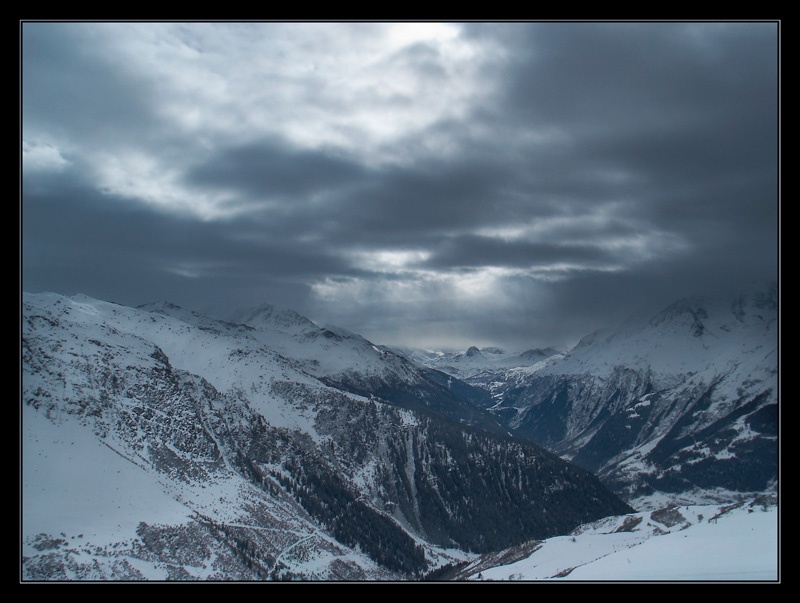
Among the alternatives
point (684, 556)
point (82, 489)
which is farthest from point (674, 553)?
point (82, 489)

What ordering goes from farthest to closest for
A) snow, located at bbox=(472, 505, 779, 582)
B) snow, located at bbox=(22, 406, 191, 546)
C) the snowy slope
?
snow, located at bbox=(22, 406, 191, 546) → the snowy slope → snow, located at bbox=(472, 505, 779, 582)

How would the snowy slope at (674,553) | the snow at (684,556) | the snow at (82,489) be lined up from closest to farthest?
the snow at (684,556) < the snowy slope at (674,553) < the snow at (82,489)

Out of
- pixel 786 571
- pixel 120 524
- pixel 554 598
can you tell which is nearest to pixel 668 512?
pixel 786 571

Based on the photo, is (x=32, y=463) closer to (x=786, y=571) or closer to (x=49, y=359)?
(x=49, y=359)

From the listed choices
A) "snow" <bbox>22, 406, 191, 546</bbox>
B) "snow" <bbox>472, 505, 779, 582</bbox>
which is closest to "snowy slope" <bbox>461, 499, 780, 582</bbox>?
"snow" <bbox>472, 505, 779, 582</bbox>

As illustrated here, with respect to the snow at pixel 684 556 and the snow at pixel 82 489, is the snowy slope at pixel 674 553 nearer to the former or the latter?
the snow at pixel 684 556

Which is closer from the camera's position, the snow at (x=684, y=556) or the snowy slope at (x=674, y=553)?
the snow at (x=684, y=556)

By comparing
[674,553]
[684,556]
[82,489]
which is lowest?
[82,489]

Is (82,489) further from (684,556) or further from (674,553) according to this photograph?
(684,556)

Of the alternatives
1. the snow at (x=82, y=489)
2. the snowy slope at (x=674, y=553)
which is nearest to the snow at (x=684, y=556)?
the snowy slope at (x=674, y=553)

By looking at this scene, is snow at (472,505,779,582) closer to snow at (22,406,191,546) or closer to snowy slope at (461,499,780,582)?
snowy slope at (461,499,780,582)

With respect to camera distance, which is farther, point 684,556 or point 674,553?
point 674,553
